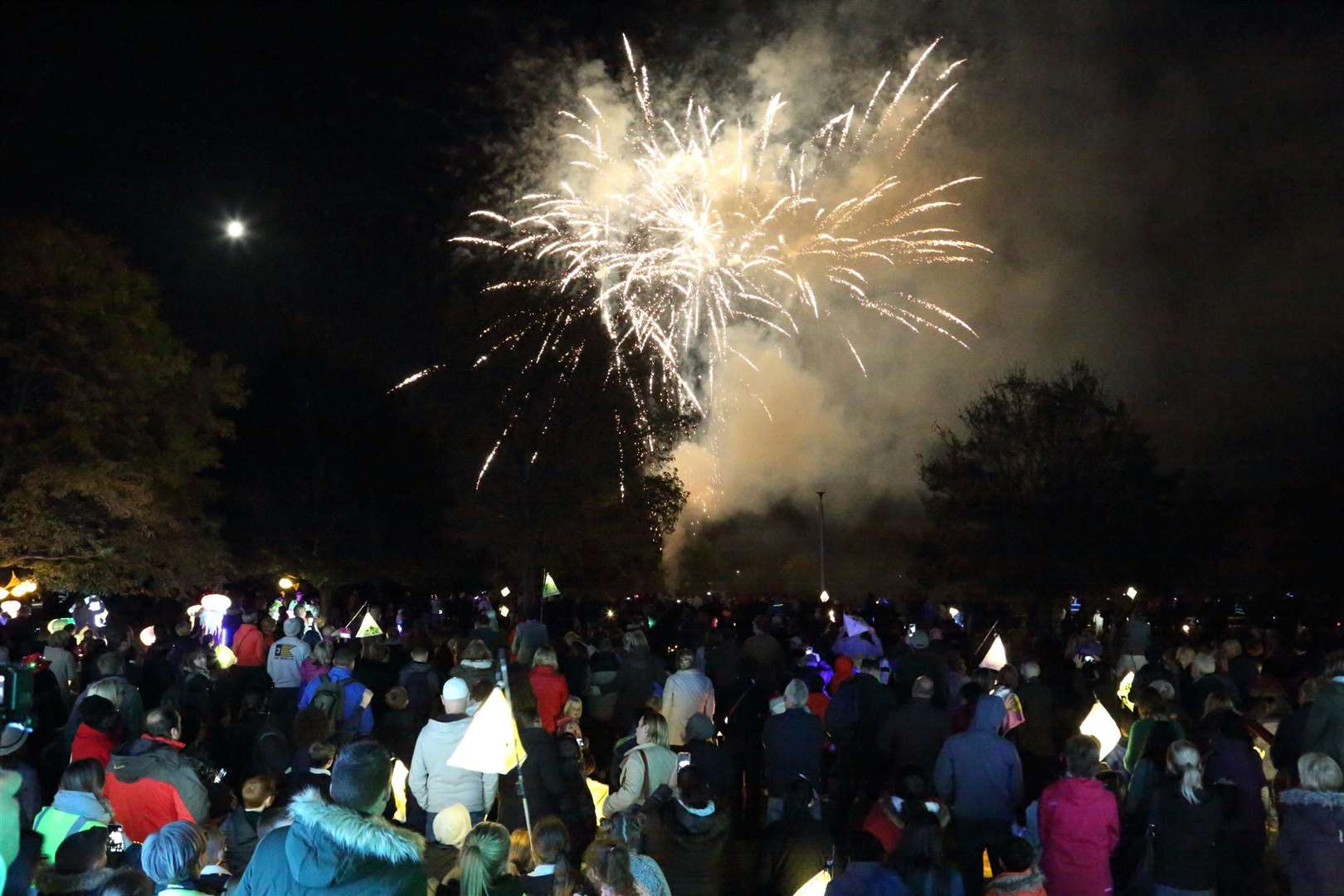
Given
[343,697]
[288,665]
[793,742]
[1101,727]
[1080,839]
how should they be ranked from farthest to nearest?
[288,665], [343,697], [1101,727], [793,742], [1080,839]

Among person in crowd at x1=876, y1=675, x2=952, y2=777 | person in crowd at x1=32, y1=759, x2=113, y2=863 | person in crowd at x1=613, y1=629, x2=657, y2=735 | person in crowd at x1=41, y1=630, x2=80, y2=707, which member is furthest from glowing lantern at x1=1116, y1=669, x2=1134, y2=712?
person in crowd at x1=41, y1=630, x2=80, y2=707

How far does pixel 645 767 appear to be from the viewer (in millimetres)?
8055

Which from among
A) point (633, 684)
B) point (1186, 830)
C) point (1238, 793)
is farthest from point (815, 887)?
point (633, 684)

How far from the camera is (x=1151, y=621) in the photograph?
30656 millimetres

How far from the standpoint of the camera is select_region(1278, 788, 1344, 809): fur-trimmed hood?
22.7ft

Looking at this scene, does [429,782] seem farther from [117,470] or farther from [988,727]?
[117,470]

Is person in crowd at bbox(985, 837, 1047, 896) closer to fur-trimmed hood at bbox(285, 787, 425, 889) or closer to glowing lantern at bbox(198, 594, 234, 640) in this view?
fur-trimmed hood at bbox(285, 787, 425, 889)

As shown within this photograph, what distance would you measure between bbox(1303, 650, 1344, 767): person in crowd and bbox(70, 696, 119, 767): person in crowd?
8.21 meters

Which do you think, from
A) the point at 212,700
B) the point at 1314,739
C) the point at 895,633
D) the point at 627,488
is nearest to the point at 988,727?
the point at 1314,739

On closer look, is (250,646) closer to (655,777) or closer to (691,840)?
(655,777)

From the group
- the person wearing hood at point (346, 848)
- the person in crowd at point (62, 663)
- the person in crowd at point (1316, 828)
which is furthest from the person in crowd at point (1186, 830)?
the person in crowd at point (62, 663)

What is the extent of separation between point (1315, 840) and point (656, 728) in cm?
376

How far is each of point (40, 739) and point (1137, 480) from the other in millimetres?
38599

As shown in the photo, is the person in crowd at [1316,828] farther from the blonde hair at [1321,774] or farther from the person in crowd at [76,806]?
the person in crowd at [76,806]
